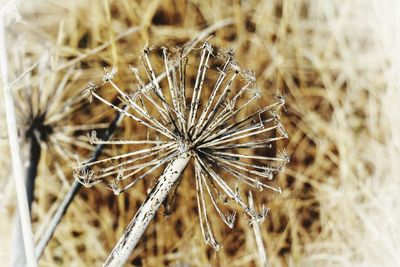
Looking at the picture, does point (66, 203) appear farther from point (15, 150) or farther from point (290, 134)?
point (290, 134)

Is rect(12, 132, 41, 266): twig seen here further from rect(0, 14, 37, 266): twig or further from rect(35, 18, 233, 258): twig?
rect(0, 14, 37, 266): twig

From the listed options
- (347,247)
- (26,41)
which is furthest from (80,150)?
(347,247)

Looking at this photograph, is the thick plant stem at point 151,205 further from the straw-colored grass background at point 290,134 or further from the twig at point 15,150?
the straw-colored grass background at point 290,134

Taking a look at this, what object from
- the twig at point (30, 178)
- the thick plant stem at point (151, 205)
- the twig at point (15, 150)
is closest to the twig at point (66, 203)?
the twig at point (30, 178)

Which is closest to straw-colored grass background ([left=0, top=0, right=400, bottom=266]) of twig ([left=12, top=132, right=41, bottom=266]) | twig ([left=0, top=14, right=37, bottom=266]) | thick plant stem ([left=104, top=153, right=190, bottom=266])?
twig ([left=12, top=132, right=41, bottom=266])

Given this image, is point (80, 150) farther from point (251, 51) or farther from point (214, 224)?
point (251, 51)

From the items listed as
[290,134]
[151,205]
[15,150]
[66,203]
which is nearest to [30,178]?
[66,203]
